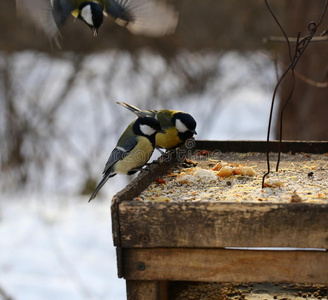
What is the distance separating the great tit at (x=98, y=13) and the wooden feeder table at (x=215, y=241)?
1.39m

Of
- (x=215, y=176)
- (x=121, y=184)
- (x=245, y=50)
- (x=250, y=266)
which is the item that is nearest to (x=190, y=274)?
(x=250, y=266)

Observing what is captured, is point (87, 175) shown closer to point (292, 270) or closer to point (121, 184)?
point (121, 184)

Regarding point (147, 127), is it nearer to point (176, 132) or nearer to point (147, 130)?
point (147, 130)

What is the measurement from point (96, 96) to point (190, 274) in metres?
5.13

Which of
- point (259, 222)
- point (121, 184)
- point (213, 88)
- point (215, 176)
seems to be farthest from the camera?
point (213, 88)

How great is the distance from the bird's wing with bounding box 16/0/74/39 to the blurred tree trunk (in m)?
2.50

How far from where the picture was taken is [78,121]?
6715mm

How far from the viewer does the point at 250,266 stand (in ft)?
5.45

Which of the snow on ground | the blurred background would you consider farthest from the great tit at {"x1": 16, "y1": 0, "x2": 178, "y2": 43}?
the blurred background

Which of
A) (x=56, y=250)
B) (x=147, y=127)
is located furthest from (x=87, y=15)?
(x=56, y=250)

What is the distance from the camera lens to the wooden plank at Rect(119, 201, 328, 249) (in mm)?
1577

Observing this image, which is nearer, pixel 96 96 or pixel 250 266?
pixel 250 266

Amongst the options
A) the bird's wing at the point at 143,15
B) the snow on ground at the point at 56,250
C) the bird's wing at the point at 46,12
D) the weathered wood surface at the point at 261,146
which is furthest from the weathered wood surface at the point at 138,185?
the snow on ground at the point at 56,250

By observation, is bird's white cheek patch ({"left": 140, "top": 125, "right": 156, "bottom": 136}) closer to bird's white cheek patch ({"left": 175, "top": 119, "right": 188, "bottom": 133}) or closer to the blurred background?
bird's white cheek patch ({"left": 175, "top": 119, "right": 188, "bottom": 133})
